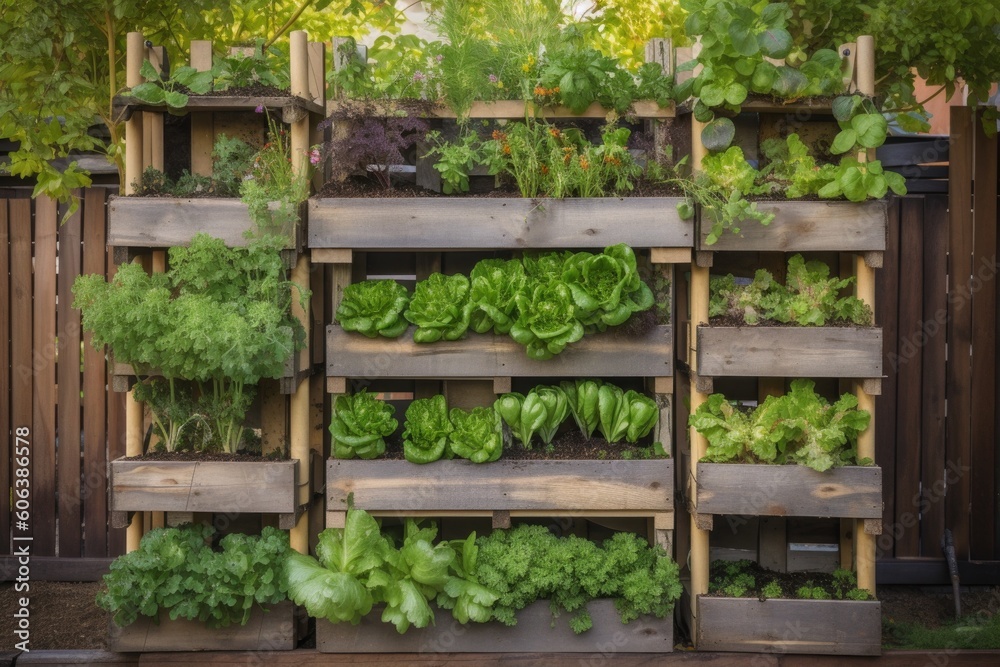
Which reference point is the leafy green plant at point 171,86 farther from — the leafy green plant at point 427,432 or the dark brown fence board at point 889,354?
the dark brown fence board at point 889,354

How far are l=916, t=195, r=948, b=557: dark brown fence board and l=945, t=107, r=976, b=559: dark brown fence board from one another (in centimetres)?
4

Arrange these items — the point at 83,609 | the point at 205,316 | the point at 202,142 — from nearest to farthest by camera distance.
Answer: the point at 205,316
the point at 202,142
the point at 83,609

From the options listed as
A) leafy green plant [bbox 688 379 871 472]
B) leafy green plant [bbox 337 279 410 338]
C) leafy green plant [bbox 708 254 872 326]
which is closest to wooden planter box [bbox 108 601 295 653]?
leafy green plant [bbox 337 279 410 338]

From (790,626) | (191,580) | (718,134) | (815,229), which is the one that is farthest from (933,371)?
(191,580)

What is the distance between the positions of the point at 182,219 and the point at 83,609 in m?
2.55

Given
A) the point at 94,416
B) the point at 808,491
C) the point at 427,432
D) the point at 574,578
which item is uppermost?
the point at 427,432

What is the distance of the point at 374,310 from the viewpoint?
4.03m

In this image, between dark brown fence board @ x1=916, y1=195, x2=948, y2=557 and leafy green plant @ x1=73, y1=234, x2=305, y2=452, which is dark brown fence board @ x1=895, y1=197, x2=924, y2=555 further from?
leafy green plant @ x1=73, y1=234, x2=305, y2=452

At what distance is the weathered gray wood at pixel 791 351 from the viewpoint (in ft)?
13.1

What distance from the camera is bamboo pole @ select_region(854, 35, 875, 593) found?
4074mm

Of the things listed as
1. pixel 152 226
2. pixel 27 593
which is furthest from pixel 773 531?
pixel 27 593

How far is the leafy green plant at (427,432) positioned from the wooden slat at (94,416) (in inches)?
94.4

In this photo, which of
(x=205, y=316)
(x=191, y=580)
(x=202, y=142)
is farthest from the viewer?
(x=202, y=142)

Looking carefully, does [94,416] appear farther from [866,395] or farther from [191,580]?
[866,395]
